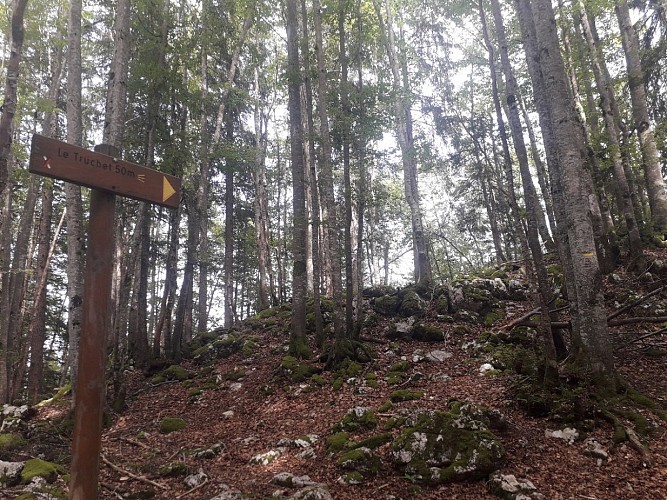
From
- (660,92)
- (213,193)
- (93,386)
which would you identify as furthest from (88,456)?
(660,92)

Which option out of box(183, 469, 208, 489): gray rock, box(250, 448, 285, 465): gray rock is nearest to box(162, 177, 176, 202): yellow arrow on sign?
box(183, 469, 208, 489): gray rock

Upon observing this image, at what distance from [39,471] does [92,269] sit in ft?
11.7

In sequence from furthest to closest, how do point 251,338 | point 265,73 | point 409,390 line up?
1. point 265,73
2. point 251,338
3. point 409,390

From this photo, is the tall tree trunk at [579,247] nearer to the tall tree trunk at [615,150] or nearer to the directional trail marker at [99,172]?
the directional trail marker at [99,172]

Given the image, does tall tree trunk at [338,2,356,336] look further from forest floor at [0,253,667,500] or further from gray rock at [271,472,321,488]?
gray rock at [271,472,321,488]

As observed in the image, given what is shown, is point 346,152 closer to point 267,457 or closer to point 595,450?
point 267,457

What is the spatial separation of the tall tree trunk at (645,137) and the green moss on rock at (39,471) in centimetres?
1506

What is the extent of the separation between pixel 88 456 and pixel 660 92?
17.4 metres

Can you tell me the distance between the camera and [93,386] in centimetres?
298

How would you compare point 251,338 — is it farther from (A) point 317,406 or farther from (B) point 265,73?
(B) point 265,73

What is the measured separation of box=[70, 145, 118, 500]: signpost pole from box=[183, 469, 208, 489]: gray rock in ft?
6.38

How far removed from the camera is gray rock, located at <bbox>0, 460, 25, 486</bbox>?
4.46 m

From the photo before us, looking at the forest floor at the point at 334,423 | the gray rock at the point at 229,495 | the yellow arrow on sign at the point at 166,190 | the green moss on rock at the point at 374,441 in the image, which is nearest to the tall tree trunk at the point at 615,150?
the forest floor at the point at 334,423

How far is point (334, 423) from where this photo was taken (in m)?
6.01
